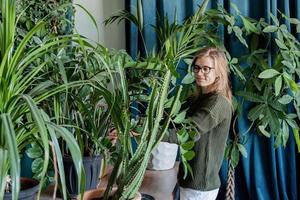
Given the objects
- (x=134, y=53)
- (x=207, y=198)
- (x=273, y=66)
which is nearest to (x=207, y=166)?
(x=207, y=198)

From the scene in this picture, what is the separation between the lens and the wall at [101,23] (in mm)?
2820

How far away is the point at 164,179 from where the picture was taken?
189 centimetres

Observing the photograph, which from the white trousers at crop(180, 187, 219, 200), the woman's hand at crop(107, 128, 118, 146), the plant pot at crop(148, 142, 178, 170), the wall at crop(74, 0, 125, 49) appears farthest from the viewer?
the wall at crop(74, 0, 125, 49)

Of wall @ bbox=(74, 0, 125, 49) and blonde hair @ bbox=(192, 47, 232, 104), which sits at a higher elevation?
wall @ bbox=(74, 0, 125, 49)

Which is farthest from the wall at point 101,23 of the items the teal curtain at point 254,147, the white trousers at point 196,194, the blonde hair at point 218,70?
the white trousers at point 196,194

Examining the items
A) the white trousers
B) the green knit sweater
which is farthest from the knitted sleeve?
the white trousers

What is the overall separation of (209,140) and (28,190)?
40.2 inches

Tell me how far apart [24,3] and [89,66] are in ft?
3.44

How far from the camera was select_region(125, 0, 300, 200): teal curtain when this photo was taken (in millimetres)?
2674

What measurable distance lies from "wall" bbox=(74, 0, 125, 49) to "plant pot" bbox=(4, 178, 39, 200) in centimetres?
177

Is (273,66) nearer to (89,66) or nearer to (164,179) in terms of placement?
(164,179)

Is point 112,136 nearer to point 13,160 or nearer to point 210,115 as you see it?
point 210,115

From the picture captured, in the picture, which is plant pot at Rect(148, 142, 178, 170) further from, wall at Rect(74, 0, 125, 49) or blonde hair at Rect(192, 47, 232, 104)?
wall at Rect(74, 0, 125, 49)

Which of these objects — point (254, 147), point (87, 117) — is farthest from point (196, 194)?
point (254, 147)
